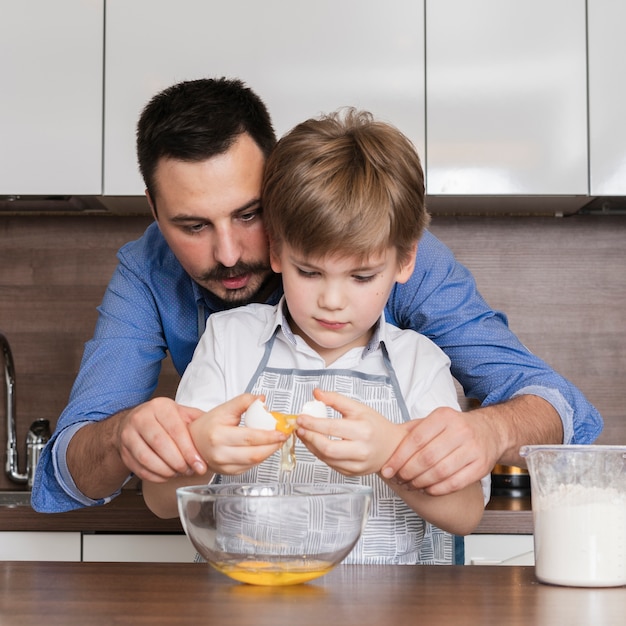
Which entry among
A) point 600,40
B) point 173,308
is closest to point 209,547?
point 173,308

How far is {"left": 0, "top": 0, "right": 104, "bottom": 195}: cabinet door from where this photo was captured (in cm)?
209

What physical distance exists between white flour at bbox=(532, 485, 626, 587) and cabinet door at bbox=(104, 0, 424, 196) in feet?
4.29

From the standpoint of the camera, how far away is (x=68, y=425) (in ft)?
4.75

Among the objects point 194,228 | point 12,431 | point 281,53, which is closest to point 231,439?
point 194,228

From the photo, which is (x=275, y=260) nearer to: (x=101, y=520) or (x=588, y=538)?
(x=588, y=538)

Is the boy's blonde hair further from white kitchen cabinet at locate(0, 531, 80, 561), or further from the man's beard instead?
white kitchen cabinet at locate(0, 531, 80, 561)

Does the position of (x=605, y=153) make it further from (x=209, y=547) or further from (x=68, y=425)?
(x=209, y=547)

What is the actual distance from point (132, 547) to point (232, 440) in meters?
1.02

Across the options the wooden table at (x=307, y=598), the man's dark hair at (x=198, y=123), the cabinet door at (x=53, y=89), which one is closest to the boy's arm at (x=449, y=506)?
the wooden table at (x=307, y=598)

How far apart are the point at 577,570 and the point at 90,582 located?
1.49 ft

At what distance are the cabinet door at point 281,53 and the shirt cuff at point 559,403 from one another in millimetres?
873

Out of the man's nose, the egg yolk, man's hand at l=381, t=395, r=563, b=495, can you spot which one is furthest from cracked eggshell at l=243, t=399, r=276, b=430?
the man's nose

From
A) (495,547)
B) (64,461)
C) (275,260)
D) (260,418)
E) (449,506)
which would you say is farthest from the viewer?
(495,547)

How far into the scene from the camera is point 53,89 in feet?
6.86
